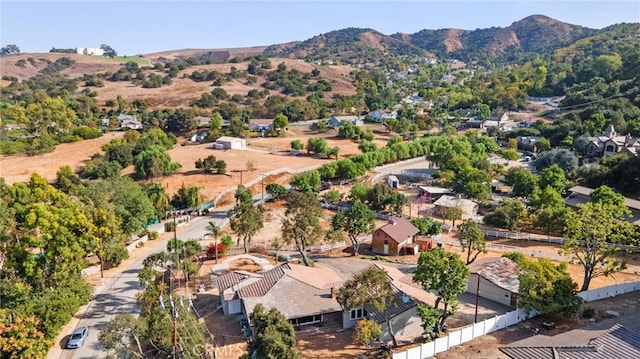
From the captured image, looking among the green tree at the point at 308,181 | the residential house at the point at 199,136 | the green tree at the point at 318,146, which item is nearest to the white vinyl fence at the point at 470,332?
the green tree at the point at 308,181

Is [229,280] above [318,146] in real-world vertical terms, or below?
below

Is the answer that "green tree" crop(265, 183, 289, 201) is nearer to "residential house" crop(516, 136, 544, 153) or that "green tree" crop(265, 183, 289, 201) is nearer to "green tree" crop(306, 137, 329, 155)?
"green tree" crop(306, 137, 329, 155)

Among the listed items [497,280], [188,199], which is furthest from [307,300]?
[188,199]

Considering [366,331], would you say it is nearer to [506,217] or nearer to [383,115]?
[506,217]

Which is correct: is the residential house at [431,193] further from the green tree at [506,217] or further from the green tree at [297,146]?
the green tree at [297,146]

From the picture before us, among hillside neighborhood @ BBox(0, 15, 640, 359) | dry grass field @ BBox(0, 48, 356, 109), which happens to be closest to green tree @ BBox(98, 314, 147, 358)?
hillside neighborhood @ BBox(0, 15, 640, 359)

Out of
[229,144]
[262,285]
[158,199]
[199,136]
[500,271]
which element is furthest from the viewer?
[199,136]
